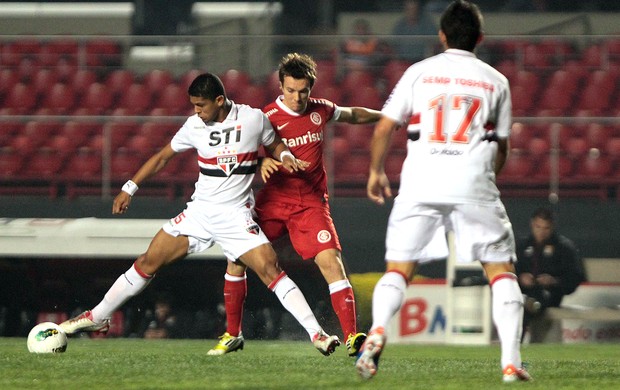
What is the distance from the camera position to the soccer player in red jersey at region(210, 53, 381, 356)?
23.3 ft

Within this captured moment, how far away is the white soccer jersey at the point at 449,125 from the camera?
17.0ft

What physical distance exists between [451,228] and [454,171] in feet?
0.90

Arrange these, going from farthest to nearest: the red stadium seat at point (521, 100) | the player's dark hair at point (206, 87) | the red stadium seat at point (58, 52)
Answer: the red stadium seat at point (58, 52)
the red stadium seat at point (521, 100)
the player's dark hair at point (206, 87)

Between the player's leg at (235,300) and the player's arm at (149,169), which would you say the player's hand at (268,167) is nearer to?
the player's arm at (149,169)

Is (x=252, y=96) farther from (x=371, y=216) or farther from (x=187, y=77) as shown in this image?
(x=371, y=216)

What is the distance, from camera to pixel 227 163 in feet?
23.1

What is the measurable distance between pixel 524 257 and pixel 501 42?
5.30 m

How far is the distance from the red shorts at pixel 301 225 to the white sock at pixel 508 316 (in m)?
2.05

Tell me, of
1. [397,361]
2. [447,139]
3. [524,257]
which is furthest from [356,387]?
[524,257]

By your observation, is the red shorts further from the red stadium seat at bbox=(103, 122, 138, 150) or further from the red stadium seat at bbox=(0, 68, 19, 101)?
the red stadium seat at bbox=(0, 68, 19, 101)

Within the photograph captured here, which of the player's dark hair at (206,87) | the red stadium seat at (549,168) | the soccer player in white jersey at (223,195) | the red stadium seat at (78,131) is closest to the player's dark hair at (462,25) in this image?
the soccer player in white jersey at (223,195)

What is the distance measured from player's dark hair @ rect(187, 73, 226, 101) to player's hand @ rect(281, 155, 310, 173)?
0.57m

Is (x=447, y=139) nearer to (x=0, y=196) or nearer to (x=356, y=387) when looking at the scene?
(x=356, y=387)

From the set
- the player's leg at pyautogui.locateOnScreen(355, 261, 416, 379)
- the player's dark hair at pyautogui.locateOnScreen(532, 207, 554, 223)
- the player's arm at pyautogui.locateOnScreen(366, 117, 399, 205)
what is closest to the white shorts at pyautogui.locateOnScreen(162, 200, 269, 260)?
the player's leg at pyautogui.locateOnScreen(355, 261, 416, 379)
